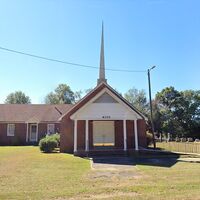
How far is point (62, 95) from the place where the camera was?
255 feet

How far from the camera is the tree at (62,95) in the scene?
77250 mm

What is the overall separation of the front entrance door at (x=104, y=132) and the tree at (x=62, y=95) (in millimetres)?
50855

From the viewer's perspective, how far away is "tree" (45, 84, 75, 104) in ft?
253

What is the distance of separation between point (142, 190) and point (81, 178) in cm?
322

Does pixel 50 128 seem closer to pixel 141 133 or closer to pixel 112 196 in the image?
pixel 141 133

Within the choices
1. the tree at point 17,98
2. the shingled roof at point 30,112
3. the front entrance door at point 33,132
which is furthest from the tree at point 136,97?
the front entrance door at point 33,132

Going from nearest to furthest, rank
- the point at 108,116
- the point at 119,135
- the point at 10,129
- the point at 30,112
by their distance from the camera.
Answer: the point at 108,116 → the point at 119,135 → the point at 10,129 → the point at 30,112

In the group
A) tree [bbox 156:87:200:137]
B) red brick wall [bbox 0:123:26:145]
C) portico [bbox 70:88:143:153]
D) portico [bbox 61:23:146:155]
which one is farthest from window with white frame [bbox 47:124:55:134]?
tree [bbox 156:87:200:137]

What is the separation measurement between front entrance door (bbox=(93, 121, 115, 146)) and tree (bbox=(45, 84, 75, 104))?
167 feet

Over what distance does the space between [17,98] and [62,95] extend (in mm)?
12992

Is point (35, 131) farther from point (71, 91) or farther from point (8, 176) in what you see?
point (71, 91)

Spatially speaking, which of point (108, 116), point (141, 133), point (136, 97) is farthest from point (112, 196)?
point (136, 97)

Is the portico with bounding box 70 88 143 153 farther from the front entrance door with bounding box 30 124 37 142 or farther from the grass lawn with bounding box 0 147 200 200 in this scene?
the front entrance door with bounding box 30 124 37 142

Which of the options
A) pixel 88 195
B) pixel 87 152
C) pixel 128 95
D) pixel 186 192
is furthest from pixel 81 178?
pixel 128 95
